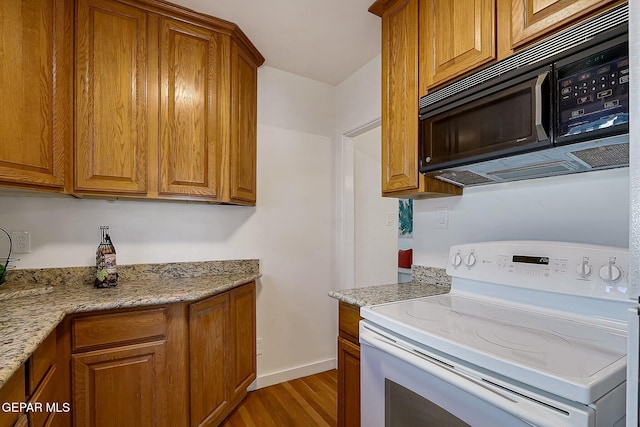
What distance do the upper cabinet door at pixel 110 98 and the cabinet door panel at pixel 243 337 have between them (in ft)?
2.99

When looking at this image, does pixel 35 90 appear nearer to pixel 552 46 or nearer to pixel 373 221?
pixel 552 46

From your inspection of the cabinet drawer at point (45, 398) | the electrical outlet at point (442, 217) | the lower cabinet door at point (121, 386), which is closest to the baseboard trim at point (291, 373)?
the lower cabinet door at point (121, 386)

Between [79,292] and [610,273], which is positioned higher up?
[610,273]

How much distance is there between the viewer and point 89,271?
6.23ft

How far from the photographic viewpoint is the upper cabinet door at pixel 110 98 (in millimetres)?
1646

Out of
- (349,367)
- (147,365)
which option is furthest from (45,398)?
(349,367)

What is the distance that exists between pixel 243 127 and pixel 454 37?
140 centimetres

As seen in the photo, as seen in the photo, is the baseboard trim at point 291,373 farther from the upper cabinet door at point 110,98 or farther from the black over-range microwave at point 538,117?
the black over-range microwave at point 538,117

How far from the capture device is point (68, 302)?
142cm

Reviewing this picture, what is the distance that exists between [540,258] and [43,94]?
2.30 metres

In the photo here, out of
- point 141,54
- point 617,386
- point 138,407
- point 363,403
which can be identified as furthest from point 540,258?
point 141,54

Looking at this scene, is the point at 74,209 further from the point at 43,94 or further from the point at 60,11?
the point at 60,11

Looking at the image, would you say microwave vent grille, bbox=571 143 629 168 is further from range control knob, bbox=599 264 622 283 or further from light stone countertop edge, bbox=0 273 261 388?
light stone countertop edge, bbox=0 273 261 388

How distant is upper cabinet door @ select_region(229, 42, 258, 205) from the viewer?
6.66ft
